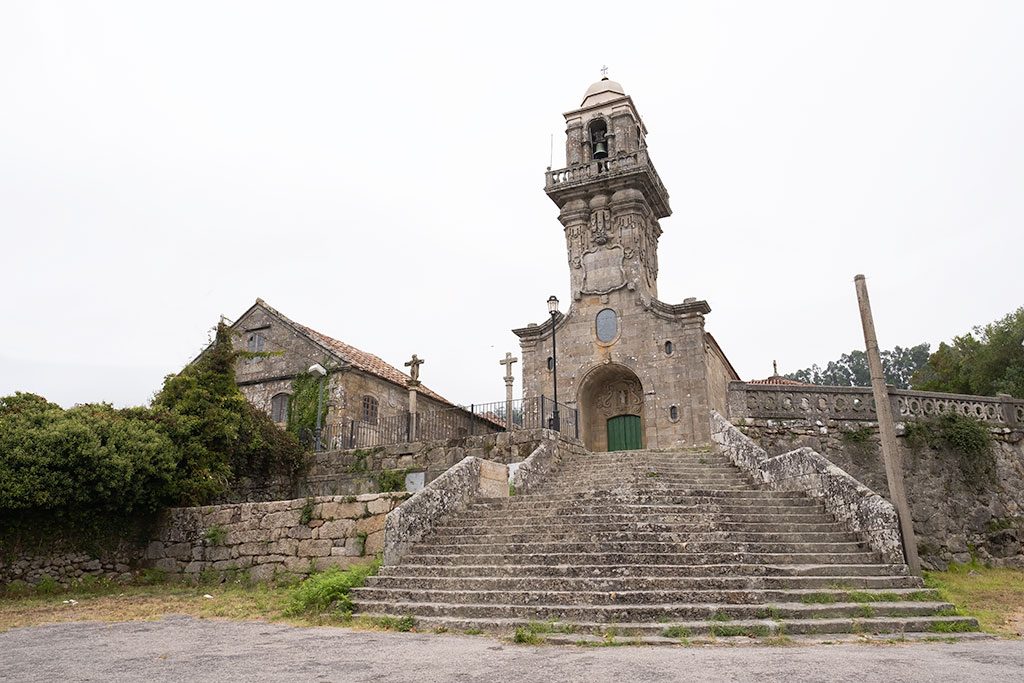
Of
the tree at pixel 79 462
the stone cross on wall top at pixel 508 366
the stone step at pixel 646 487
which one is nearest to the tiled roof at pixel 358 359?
the stone cross on wall top at pixel 508 366

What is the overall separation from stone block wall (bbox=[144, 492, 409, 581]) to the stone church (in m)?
9.61

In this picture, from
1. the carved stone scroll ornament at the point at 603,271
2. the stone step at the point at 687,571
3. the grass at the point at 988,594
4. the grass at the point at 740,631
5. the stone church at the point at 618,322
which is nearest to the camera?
the grass at the point at 740,631

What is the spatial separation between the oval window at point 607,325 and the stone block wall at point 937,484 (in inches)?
258

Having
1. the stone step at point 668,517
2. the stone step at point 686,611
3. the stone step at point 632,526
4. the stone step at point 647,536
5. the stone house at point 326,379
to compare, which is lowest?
the stone step at point 686,611

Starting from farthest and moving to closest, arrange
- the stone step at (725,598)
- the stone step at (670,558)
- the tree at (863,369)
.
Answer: the tree at (863,369), the stone step at (670,558), the stone step at (725,598)

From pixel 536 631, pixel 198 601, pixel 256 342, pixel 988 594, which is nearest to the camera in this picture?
pixel 536 631

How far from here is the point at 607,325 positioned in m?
22.0

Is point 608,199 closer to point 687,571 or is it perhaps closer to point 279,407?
point 279,407

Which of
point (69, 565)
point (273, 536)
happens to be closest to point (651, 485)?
point (273, 536)

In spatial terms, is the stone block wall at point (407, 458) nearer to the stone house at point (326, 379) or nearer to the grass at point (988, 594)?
the stone house at point (326, 379)

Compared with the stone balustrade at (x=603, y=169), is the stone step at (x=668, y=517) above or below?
below

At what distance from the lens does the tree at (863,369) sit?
64.5 meters

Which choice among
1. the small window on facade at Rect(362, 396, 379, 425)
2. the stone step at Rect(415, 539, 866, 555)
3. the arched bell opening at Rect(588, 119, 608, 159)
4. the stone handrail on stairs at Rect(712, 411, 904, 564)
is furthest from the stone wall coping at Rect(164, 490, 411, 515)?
the arched bell opening at Rect(588, 119, 608, 159)

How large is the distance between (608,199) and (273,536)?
51.7 feet
